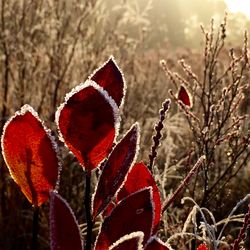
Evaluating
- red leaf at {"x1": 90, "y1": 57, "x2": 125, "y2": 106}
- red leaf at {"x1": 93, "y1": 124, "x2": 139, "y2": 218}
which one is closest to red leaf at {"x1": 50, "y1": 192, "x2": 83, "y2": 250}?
red leaf at {"x1": 93, "y1": 124, "x2": 139, "y2": 218}

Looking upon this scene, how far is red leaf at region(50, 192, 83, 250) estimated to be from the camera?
59 centimetres

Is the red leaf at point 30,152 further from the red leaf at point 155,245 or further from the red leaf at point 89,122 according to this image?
the red leaf at point 155,245

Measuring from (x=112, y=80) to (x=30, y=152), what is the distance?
5.2 inches

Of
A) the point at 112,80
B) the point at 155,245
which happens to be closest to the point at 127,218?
the point at 155,245

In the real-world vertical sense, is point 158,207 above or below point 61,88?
below

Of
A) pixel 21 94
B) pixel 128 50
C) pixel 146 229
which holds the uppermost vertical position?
pixel 128 50

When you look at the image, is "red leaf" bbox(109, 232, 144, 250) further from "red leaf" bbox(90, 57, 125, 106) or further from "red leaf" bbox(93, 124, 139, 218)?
"red leaf" bbox(90, 57, 125, 106)

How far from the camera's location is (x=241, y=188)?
157 inches

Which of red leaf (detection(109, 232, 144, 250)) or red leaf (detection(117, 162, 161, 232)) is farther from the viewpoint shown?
red leaf (detection(117, 162, 161, 232))

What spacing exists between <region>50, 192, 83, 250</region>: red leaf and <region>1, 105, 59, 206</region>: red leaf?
1.7 inches

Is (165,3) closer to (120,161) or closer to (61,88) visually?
(61,88)

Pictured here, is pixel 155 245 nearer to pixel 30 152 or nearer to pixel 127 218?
pixel 127 218

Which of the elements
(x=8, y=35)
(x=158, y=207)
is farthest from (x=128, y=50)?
(x=158, y=207)

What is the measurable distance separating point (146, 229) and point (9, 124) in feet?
0.61
